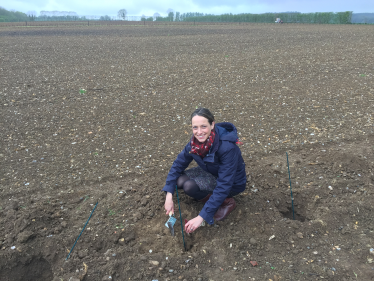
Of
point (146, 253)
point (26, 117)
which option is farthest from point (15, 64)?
point (146, 253)

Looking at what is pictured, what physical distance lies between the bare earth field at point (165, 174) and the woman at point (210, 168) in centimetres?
32

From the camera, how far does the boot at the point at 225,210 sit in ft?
10.4

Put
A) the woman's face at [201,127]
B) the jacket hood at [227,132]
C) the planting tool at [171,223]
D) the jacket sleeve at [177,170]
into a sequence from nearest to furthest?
the woman's face at [201,127], the jacket hood at [227,132], the planting tool at [171,223], the jacket sleeve at [177,170]

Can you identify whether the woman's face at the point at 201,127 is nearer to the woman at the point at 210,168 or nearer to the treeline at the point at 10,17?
the woman at the point at 210,168

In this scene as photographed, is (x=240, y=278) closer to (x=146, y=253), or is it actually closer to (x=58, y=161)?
(x=146, y=253)

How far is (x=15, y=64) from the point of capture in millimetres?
10578

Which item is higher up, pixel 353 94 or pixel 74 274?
pixel 353 94

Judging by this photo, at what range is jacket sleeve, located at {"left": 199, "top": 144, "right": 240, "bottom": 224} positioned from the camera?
275 centimetres

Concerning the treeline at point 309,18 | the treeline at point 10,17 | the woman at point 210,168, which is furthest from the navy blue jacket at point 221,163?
the treeline at point 10,17

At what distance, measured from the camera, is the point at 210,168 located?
305 cm

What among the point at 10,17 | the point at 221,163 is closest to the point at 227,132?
the point at 221,163

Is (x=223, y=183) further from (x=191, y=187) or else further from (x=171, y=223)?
(x=171, y=223)

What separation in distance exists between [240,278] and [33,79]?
27.9ft

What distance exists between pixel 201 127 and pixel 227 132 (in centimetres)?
37
